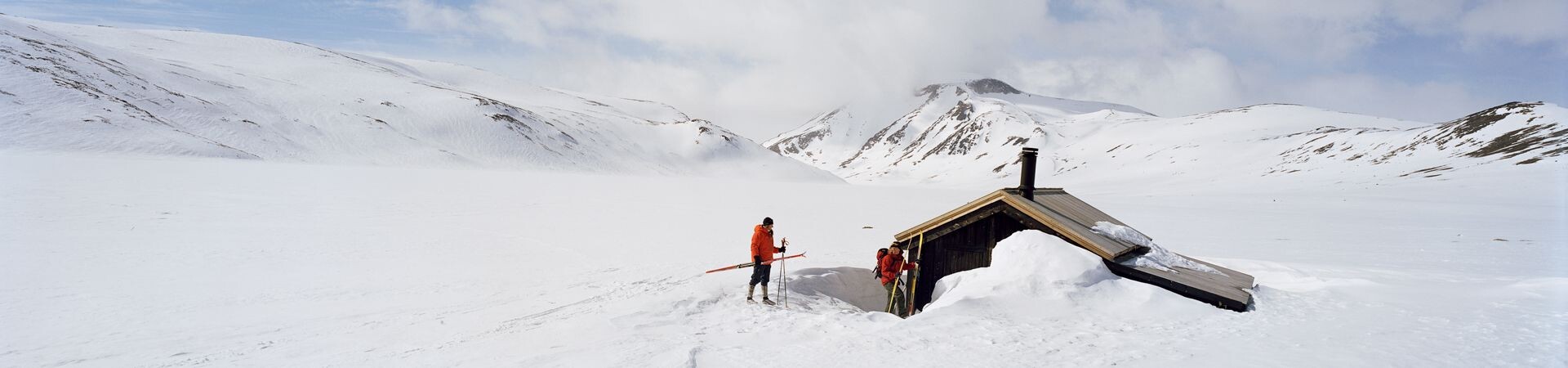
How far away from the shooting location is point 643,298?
13172mm

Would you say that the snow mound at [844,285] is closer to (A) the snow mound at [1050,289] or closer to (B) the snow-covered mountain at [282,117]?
(A) the snow mound at [1050,289]

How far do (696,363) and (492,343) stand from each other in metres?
3.42

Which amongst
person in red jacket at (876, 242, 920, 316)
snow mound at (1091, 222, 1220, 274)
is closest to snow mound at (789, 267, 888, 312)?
person in red jacket at (876, 242, 920, 316)

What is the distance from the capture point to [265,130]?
84.2 meters

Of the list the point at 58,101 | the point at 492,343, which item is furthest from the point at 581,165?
the point at 492,343

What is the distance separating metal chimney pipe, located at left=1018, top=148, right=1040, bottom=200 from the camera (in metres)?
15.4

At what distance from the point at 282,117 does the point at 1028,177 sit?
10556 cm

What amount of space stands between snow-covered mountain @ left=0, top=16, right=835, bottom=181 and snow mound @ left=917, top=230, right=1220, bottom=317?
75369mm

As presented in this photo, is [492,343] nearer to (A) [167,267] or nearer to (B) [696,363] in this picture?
(B) [696,363]

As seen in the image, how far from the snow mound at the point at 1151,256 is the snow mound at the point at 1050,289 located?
147cm

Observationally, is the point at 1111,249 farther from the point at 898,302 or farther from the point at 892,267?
the point at 898,302

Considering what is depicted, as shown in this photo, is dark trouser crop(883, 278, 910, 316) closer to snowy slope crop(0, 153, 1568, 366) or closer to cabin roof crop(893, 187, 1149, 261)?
snowy slope crop(0, 153, 1568, 366)

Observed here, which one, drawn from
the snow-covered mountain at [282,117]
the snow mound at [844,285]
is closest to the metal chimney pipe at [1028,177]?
the snow mound at [844,285]

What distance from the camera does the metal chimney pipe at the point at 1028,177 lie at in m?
15.4
